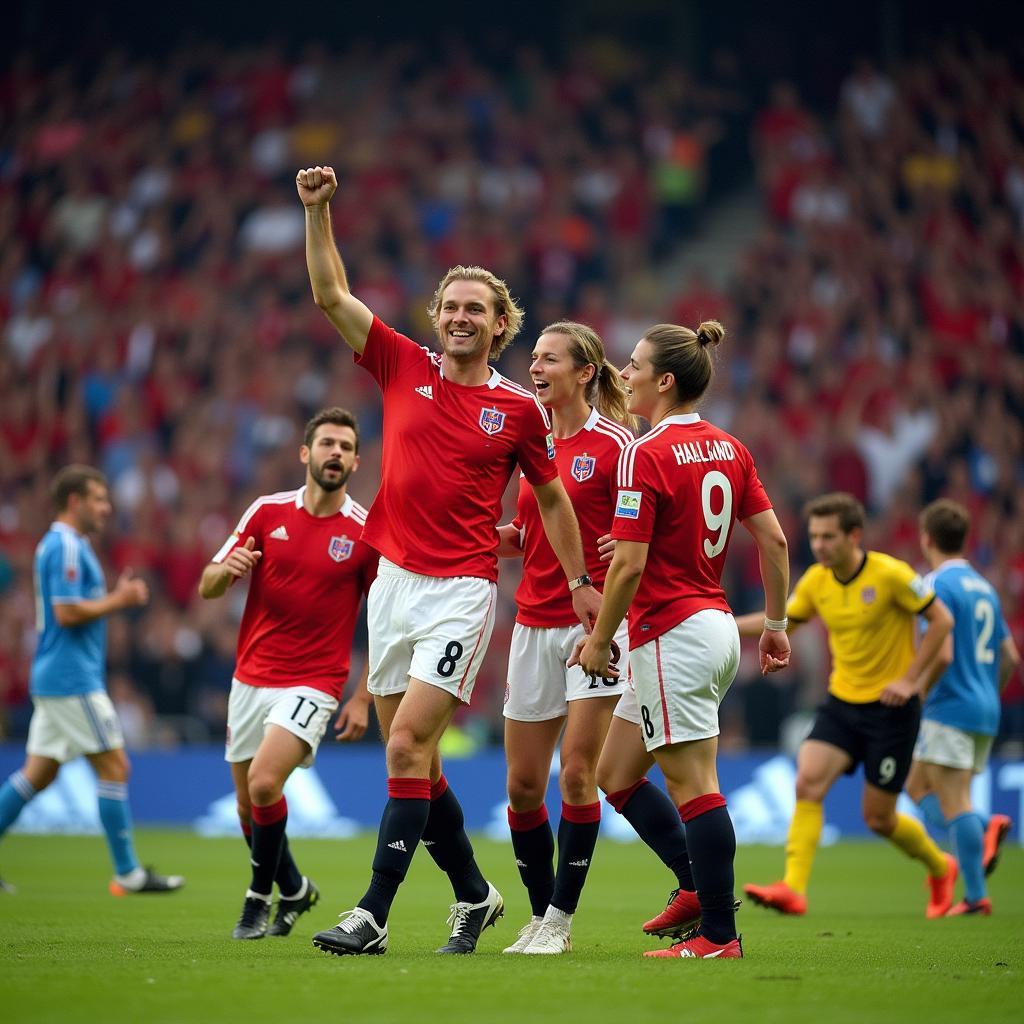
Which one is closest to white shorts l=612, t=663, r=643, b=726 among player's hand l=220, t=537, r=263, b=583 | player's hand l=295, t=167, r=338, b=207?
player's hand l=220, t=537, r=263, b=583

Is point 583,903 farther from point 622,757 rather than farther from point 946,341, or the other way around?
point 946,341

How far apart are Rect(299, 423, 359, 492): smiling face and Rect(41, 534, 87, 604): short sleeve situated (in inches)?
115

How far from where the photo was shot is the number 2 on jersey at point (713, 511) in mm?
6473

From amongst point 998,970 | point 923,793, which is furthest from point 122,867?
point 998,970

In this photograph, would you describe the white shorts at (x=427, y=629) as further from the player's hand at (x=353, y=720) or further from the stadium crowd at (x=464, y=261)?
the stadium crowd at (x=464, y=261)

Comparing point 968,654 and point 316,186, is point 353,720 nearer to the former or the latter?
point 316,186

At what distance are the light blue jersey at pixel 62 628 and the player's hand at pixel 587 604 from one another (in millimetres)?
4703

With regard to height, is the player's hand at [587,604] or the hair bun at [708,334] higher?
the hair bun at [708,334]

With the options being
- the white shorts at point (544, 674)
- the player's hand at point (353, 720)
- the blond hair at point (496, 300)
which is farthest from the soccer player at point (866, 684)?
the blond hair at point (496, 300)

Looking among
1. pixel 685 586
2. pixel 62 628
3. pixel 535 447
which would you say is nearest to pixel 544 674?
pixel 685 586

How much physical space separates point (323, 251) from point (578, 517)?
5.94 ft

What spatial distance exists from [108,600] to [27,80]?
18.8m

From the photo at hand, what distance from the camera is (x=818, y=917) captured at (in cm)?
905

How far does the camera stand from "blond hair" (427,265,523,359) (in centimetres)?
680
